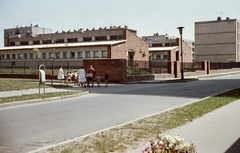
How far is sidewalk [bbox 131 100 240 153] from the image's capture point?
5.86m

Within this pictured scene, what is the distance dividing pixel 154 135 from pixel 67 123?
2878mm

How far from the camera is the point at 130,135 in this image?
6.90m

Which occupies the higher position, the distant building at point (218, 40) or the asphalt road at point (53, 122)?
the distant building at point (218, 40)

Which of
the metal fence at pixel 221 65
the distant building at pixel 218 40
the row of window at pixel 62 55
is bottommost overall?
the metal fence at pixel 221 65

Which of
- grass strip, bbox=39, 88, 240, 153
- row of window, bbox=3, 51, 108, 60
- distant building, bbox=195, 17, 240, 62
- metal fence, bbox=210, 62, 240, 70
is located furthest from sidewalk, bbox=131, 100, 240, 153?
distant building, bbox=195, 17, 240, 62

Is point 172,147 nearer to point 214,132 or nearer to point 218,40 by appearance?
point 214,132

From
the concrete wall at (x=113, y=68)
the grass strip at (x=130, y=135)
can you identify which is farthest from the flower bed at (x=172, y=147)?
the concrete wall at (x=113, y=68)

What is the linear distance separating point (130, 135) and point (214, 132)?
1986 millimetres

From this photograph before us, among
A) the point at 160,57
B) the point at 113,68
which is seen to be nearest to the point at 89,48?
the point at 160,57

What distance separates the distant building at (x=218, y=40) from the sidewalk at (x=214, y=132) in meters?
72.8

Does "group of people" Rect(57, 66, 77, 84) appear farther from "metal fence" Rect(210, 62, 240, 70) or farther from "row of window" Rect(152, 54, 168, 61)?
"row of window" Rect(152, 54, 168, 61)

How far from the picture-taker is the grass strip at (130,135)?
583 cm

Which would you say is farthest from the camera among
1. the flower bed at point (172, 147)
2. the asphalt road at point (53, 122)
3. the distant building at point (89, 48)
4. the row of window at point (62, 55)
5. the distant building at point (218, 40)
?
the distant building at point (218, 40)

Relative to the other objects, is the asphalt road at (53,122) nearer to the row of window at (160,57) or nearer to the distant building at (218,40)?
the row of window at (160,57)
